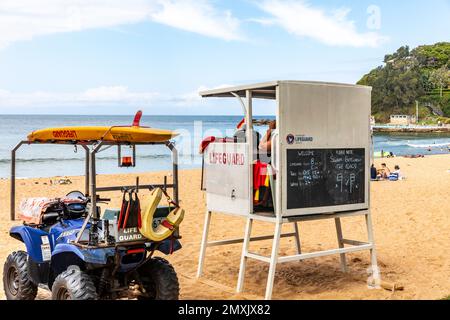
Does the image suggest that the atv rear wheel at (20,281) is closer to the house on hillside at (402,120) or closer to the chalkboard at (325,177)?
the chalkboard at (325,177)

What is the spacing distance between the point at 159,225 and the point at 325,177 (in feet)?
8.59

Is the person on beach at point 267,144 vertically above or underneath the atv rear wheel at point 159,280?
above

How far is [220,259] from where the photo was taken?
9.77 meters

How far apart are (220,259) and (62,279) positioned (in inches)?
170

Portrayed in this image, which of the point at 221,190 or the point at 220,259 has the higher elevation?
the point at 221,190

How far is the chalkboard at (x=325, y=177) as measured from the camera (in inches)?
285

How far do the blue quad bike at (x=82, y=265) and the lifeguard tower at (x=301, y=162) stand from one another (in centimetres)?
148

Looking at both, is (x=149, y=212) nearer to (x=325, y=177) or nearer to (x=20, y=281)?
(x=20, y=281)

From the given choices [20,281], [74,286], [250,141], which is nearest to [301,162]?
[250,141]

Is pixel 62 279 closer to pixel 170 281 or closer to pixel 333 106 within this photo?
pixel 170 281

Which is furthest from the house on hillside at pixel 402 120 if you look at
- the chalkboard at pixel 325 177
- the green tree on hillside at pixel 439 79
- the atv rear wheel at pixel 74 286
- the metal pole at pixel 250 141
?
the atv rear wheel at pixel 74 286

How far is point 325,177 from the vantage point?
24.8ft

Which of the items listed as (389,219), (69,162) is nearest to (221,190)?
(389,219)

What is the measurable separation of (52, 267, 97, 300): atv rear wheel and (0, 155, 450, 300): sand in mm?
1873
